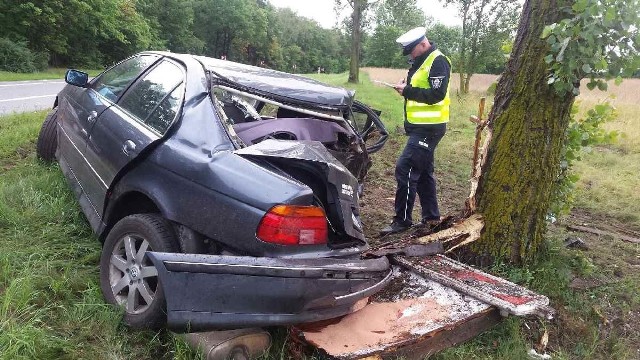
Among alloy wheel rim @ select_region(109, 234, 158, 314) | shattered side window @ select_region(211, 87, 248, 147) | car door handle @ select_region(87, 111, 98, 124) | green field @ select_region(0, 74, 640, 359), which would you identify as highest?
shattered side window @ select_region(211, 87, 248, 147)

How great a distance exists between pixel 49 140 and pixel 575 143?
194 inches

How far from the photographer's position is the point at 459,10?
2058 cm

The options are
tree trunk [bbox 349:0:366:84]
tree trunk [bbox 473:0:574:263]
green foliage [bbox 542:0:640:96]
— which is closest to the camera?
green foliage [bbox 542:0:640:96]

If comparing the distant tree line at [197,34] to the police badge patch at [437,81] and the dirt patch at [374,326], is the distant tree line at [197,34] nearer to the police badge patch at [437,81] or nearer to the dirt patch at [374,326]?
the police badge patch at [437,81]

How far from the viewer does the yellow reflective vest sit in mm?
4418

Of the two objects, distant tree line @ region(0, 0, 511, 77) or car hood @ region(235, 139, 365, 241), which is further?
distant tree line @ region(0, 0, 511, 77)

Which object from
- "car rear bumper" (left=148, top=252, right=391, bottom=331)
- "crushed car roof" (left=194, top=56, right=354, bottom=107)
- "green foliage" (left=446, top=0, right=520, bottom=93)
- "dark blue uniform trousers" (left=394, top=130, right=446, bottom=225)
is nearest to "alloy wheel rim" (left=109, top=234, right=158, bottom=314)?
"car rear bumper" (left=148, top=252, right=391, bottom=331)

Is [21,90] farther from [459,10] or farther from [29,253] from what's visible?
[459,10]

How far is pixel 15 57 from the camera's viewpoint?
2128 cm

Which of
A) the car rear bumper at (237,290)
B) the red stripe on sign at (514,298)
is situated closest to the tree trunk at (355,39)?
the red stripe on sign at (514,298)

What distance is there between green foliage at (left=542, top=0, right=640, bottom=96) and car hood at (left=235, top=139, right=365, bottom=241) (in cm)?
171

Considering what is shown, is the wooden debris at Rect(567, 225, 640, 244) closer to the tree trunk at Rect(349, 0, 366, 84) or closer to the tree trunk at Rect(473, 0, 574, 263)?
the tree trunk at Rect(473, 0, 574, 263)

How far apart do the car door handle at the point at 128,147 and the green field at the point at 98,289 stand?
0.82 metres

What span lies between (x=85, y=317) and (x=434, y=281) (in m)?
2.04
